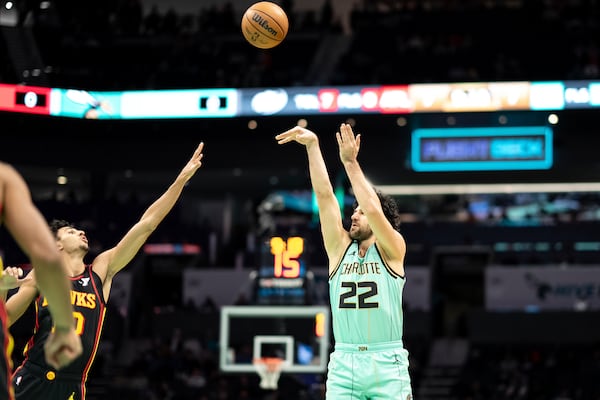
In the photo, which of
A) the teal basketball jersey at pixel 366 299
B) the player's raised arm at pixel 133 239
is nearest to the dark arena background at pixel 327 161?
the player's raised arm at pixel 133 239

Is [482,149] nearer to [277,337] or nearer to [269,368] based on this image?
[277,337]

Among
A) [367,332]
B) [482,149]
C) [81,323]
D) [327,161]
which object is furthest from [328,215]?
[327,161]

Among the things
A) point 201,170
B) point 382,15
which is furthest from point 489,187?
point 201,170

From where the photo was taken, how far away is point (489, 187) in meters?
27.1

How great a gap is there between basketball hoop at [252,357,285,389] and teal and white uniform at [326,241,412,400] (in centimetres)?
1114

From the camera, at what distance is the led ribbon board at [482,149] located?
22.4 metres

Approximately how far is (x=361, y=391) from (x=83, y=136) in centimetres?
2134

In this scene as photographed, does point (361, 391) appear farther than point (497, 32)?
No

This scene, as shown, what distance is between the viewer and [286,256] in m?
18.8

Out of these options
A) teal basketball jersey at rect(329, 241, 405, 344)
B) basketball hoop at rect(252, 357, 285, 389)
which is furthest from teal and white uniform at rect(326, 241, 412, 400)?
basketball hoop at rect(252, 357, 285, 389)

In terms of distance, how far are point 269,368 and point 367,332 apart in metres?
11.5

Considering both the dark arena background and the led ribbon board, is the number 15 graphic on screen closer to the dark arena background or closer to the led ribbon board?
the dark arena background

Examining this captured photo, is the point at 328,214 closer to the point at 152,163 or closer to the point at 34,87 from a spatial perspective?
the point at 34,87

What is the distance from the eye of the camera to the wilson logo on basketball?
12.5 metres
